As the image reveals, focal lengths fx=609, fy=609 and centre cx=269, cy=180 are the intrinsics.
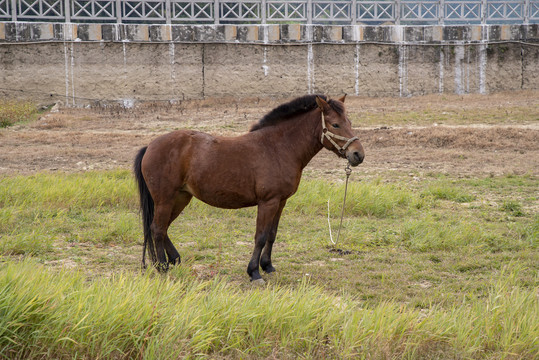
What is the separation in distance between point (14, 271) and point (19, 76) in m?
16.7

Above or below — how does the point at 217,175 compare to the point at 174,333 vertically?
above

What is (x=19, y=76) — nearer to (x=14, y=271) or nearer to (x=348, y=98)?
(x=348, y=98)

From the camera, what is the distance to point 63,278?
468cm

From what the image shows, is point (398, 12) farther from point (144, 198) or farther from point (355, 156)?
point (144, 198)

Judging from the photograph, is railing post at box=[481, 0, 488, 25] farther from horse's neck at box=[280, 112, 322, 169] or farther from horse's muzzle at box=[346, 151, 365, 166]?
horse's muzzle at box=[346, 151, 365, 166]

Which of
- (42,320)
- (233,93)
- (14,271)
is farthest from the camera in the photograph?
(233,93)

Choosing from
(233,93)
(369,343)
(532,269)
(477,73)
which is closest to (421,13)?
(477,73)

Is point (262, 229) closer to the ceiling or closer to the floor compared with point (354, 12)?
closer to the floor

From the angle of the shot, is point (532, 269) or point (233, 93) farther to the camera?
point (233, 93)

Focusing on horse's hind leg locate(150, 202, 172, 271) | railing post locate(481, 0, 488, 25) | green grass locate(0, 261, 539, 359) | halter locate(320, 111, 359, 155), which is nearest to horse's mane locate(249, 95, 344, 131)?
halter locate(320, 111, 359, 155)

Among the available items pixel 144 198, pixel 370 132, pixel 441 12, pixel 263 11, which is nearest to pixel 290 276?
pixel 144 198

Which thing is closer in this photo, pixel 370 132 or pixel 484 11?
pixel 370 132

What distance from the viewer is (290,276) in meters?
6.27

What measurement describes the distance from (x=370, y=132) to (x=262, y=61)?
6.62 m
